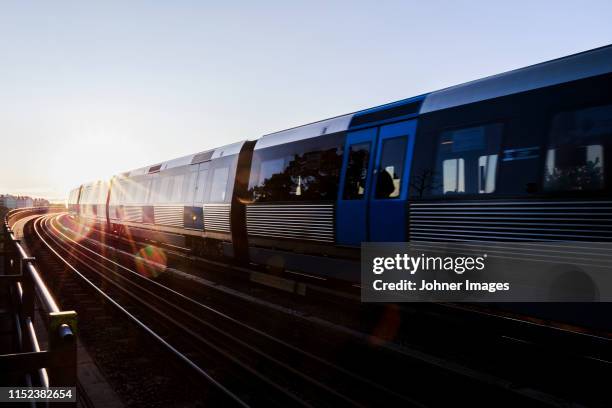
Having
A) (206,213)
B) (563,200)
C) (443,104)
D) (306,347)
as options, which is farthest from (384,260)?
(206,213)

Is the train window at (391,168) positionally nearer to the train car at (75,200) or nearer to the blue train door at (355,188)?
the blue train door at (355,188)

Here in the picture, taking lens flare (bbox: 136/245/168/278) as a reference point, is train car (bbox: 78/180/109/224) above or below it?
above

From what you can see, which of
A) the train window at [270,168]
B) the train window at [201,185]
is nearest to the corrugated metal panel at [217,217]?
the train window at [201,185]

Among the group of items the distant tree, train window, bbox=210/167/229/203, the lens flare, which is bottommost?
the lens flare

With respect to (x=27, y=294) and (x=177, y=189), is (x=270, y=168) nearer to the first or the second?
(x=177, y=189)

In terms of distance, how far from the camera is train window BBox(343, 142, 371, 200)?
30.7 feet

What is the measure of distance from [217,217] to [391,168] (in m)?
7.41

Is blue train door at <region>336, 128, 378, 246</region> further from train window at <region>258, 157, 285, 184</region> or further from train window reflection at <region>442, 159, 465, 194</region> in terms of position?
train window at <region>258, 157, 285, 184</region>

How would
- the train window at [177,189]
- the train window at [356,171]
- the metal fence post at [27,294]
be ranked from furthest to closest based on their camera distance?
1. the train window at [177,189]
2. the train window at [356,171]
3. the metal fence post at [27,294]

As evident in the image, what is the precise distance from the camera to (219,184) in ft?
49.6

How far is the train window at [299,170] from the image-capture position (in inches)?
402

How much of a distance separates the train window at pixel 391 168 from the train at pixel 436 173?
0.06 ft

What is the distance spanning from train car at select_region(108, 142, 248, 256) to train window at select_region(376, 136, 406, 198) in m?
6.10

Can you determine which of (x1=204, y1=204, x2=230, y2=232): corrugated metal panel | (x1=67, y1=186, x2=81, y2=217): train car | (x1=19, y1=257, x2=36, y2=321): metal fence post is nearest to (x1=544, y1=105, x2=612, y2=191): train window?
(x1=19, y1=257, x2=36, y2=321): metal fence post
